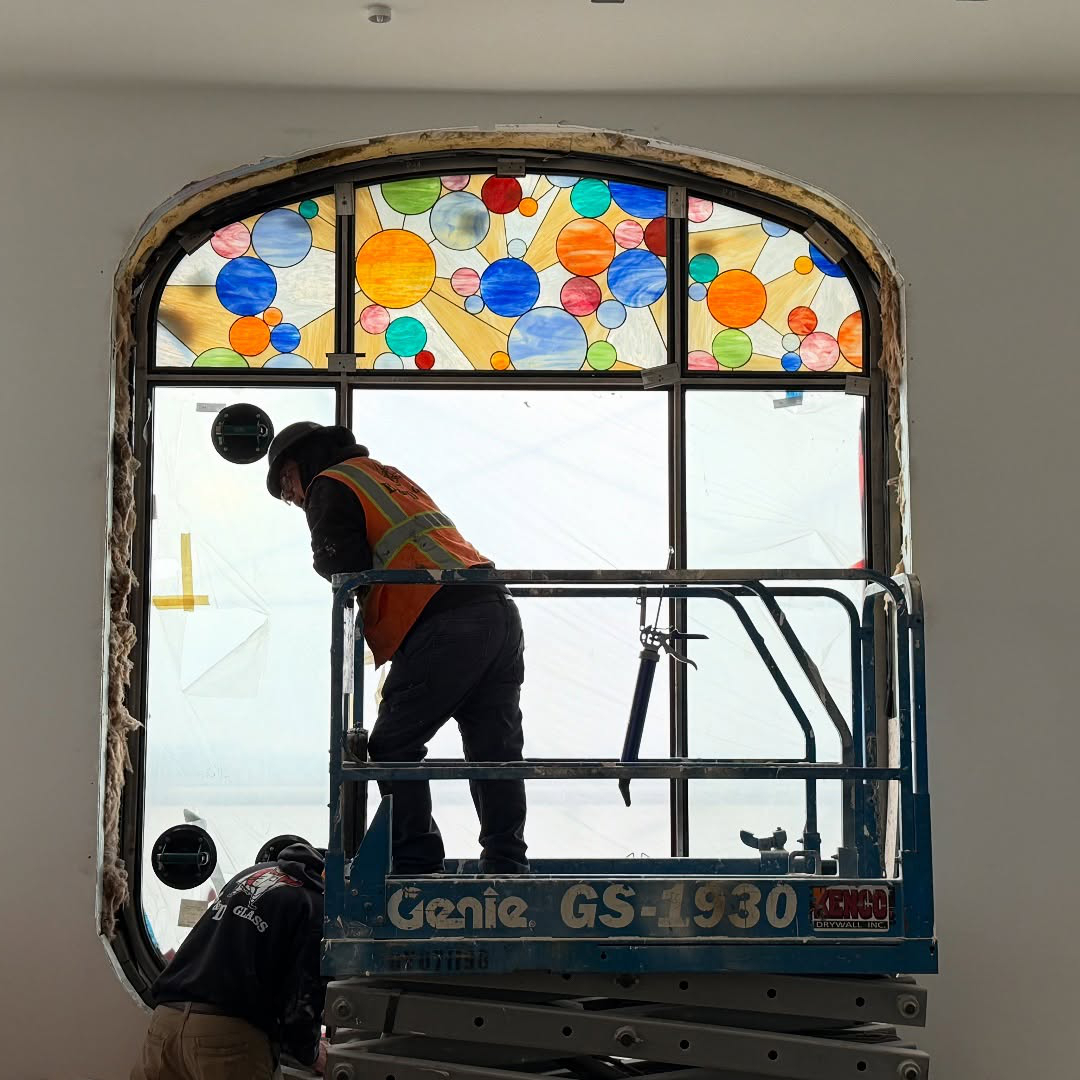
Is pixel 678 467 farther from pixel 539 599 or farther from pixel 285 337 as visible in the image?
pixel 285 337

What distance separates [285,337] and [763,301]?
1656 millimetres

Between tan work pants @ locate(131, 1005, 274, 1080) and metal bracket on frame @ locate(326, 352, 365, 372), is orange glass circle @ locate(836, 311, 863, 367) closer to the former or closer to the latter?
metal bracket on frame @ locate(326, 352, 365, 372)

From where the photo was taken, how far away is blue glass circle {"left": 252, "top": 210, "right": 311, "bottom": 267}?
455cm

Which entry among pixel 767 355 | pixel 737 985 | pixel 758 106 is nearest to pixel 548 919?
pixel 737 985

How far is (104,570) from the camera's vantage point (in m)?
4.21

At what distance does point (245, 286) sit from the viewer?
4.53 meters

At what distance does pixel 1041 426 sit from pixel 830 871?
176cm

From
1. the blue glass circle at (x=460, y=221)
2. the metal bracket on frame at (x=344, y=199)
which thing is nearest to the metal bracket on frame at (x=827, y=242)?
the blue glass circle at (x=460, y=221)

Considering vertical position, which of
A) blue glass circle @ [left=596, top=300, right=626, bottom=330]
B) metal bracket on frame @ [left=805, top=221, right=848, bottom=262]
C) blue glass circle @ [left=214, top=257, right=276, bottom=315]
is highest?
metal bracket on frame @ [left=805, top=221, right=848, bottom=262]

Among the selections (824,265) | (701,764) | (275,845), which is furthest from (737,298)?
(275,845)

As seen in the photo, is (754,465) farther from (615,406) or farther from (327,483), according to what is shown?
(327,483)

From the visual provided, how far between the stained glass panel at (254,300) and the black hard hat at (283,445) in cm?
101

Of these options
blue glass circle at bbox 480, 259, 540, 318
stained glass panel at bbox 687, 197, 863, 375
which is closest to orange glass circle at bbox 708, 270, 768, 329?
stained glass panel at bbox 687, 197, 863, 375

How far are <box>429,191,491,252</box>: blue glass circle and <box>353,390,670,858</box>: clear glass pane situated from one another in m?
0.53
